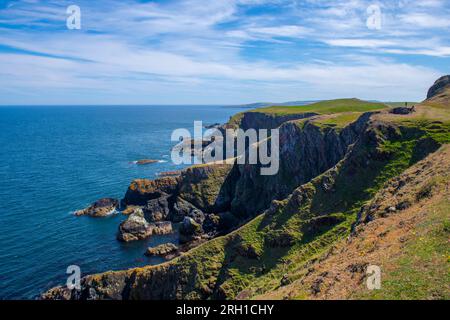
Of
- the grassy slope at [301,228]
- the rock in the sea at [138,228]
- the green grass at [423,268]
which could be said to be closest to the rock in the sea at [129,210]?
the rock in the sea at [138,228]

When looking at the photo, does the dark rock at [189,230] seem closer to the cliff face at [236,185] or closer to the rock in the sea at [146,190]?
the cliff face at [236,185]

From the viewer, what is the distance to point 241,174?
90812 millimetres

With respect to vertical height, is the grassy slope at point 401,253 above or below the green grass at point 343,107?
below

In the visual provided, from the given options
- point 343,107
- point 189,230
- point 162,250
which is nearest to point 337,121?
point 343,107

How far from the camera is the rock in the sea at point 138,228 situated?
7281cm

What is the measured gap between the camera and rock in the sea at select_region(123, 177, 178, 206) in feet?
299

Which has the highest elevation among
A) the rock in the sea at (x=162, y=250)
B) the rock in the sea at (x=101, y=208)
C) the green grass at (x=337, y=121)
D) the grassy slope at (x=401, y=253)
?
the green grass at (x=337, y=121)

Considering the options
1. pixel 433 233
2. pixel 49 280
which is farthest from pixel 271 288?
pixel 49 280

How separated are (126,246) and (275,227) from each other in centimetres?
3368

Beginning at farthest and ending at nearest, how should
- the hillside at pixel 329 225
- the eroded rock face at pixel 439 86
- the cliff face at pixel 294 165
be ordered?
1. the eroded rock face at pixel 439 86
2. the cliff face at pixel 294 165
3. the hillside at pixel 329 225

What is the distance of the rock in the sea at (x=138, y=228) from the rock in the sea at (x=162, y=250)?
7834mm
